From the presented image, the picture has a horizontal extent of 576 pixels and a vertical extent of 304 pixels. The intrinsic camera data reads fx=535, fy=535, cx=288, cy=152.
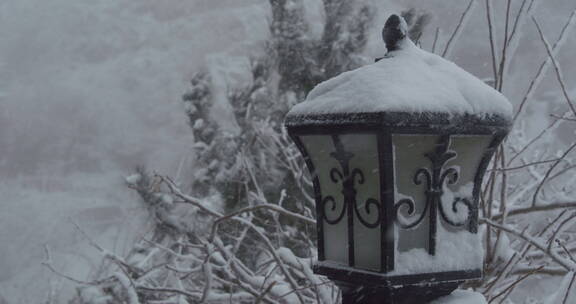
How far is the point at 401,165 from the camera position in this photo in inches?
31.3

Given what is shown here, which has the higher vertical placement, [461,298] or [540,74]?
[540,74]

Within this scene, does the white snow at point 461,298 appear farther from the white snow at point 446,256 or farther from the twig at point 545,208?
the twig at point 545,208

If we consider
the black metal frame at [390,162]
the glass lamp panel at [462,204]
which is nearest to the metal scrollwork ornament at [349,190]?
the black metal frame at [390,162]

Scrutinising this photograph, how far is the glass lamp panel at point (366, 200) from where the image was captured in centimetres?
79

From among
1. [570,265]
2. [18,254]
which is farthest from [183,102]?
[570,265]

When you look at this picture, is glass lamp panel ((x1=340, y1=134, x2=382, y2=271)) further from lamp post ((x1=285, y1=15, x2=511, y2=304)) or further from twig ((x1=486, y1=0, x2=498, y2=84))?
twig ((x1=486, y1=0, x2=498, y2=84))

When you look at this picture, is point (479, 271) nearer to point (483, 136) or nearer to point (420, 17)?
point (483, 136)

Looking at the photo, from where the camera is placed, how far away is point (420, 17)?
361cm

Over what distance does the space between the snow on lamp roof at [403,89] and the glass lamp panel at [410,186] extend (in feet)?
0.19

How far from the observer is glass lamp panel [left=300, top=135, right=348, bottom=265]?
87 centimetres

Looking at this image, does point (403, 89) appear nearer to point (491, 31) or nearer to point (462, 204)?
point (462, 204)

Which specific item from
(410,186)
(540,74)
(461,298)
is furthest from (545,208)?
(410,186)

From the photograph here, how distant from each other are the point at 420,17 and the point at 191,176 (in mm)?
3034

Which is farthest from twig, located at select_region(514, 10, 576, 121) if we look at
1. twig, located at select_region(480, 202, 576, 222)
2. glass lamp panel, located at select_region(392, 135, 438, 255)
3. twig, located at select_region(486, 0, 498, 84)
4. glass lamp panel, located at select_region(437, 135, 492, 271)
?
glass lamp panel, located at select_region(392, 135, 438, 255)
